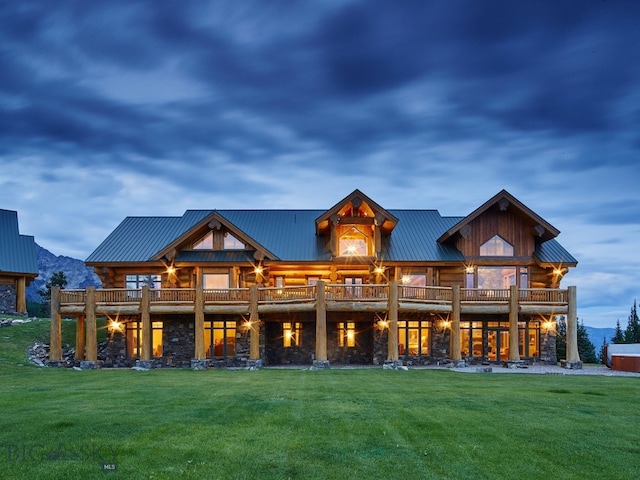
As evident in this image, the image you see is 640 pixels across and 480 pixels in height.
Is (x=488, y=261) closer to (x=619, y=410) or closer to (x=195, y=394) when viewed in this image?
(x=619, y=410)

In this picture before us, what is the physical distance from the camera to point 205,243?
3322 centimetres

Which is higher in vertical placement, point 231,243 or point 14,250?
point 14,250

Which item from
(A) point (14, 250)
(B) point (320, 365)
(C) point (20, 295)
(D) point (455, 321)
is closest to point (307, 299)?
(B) point (320, 365)

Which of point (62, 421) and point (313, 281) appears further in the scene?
point (313, 281)

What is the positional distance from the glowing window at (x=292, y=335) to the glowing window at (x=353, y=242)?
5112 millimetres

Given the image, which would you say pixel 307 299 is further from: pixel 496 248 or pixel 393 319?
pixel 496 248

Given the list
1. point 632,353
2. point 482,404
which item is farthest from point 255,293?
point 632,353

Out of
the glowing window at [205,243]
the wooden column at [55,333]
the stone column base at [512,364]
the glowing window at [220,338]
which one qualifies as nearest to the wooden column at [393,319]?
the stone column base at [512,364]

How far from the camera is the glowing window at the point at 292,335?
109 feet

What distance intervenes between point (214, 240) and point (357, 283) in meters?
8.83

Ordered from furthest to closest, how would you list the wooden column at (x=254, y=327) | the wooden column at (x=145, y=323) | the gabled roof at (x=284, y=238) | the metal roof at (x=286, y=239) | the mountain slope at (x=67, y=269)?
the mountain slope at (x=67, y=269), the metal roof at (x=286, y=239), the gabled roof at (x=284, y=238), the wooden column at (x=145, y=323), the wooden column at (x=254, y=327)

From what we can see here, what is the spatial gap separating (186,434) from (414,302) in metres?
19.1

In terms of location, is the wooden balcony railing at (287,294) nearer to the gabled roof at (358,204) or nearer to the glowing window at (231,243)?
the glowing window at (231,243)

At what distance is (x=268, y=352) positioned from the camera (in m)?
32.9
